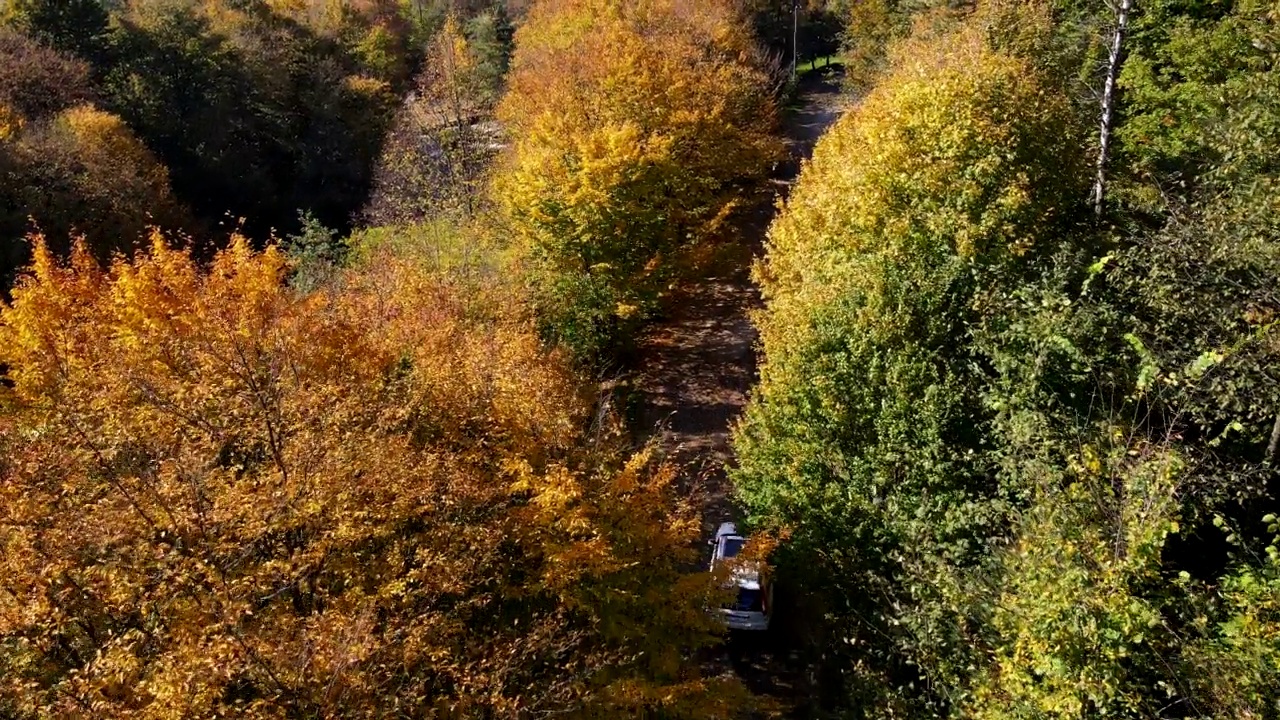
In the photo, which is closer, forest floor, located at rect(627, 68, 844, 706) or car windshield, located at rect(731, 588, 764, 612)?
car windshield, located at rect(731, 588, 764, 612)

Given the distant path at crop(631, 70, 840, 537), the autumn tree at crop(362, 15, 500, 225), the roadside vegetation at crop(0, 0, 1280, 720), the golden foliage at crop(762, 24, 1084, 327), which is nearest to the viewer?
the roadside vegetation at crop(0, 0, 1280, 720)

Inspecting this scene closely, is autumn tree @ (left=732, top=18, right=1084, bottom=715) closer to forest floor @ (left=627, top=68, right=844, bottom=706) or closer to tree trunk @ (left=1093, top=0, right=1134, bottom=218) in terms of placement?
tree trunk @ (left=1093, top=0, right=1134, bottom=218)

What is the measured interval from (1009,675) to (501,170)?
2795 cm

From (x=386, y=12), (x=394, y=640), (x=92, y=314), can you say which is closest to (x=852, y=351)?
(x=394, y=640)

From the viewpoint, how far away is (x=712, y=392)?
27125 mm

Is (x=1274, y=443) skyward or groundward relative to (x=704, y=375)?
skyward

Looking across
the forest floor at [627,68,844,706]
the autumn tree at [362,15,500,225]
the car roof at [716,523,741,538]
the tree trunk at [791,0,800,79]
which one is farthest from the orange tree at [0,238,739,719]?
the tree trunk at [791,0,800,79]

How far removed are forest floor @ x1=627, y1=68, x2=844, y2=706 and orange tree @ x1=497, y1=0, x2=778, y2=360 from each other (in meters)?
2.46

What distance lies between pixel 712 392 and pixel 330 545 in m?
18.1

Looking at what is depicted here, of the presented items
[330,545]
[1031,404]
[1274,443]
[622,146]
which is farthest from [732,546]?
[622,146]

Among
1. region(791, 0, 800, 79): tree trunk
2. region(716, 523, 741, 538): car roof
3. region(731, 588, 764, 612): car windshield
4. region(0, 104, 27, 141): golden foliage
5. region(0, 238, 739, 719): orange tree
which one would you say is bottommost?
region(731, 588, 764, 612): car windshield

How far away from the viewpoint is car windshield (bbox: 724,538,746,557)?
725 inches

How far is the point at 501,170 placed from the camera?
105 ft

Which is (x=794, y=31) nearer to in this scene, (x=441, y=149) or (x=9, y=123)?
(x=441, y=149)
